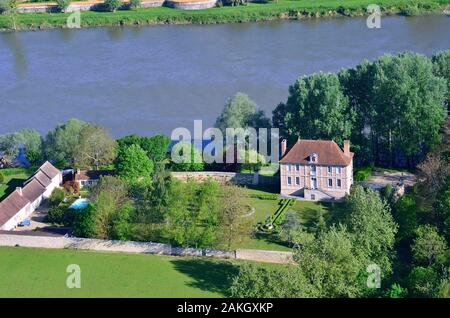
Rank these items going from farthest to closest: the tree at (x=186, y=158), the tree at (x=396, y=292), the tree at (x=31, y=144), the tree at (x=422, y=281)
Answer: the tree at (x=31, y=144) < the tree at (x=186, y=158) < the tree at (x=396, y=292) < the tree at (x=422, y=281)

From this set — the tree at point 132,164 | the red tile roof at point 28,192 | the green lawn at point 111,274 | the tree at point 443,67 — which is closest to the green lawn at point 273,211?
the green lawn at point 111,274

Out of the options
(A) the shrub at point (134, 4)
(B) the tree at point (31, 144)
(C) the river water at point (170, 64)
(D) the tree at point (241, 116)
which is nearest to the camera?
(D) the tree at point (241, 116)

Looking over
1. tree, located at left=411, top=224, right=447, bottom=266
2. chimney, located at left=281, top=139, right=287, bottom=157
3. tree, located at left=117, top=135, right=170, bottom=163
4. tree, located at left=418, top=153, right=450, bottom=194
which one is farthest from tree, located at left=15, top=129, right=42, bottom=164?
tree, located at left=411, top=224, right=447, bottom=266

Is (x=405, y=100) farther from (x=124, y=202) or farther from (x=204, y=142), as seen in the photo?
(x=124, y=202)

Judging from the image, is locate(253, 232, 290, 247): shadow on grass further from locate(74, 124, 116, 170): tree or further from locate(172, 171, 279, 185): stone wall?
locate(74, 124, 116, 170): tree

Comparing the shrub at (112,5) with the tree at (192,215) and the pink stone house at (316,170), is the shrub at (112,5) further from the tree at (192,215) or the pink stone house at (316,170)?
the tree at (192,215)

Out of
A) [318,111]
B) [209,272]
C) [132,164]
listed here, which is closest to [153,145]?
[132,164]
